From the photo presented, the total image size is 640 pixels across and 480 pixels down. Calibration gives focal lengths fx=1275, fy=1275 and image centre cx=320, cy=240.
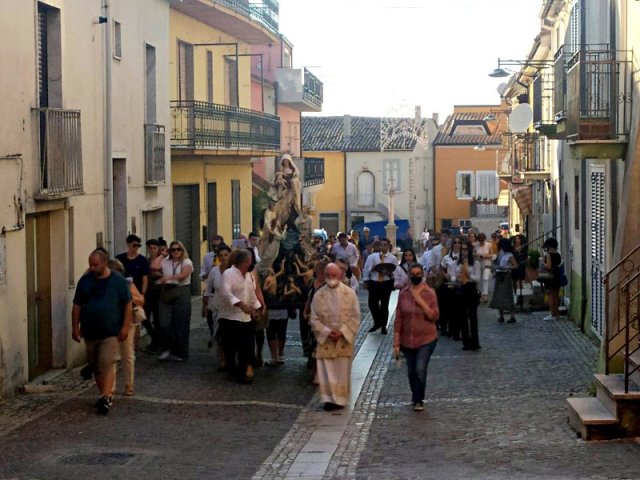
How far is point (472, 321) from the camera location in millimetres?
19297

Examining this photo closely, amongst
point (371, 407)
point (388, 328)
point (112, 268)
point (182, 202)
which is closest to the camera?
point (371, 407)

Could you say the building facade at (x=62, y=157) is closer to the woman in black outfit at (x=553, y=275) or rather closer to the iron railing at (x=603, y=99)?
the iron railing at (x=603, y=99)

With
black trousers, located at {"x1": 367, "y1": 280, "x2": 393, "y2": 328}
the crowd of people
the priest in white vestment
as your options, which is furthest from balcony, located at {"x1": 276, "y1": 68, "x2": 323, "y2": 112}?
the priest in white vestment

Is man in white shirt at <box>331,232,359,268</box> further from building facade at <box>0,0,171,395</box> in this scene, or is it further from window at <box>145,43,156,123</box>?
window at <box>145,43,156,123</box>

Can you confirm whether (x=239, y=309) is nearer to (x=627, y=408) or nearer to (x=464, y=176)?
(x=627, y=408)

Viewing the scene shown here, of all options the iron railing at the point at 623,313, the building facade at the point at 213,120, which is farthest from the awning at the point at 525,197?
the iron railing at the point at 623,313

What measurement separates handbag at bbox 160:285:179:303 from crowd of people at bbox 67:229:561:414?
0.01 m

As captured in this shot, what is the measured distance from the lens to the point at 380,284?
72.6 feet

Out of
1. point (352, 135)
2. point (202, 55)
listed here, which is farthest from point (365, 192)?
point (202, 55)

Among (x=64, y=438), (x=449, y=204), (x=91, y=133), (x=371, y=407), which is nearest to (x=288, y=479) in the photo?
(x=64, y=438)

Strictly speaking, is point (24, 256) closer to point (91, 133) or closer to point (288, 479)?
point (91, 133)

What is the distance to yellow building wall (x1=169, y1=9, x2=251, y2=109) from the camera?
89.3 ft

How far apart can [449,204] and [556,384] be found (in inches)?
2653

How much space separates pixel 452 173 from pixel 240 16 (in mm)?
53548
